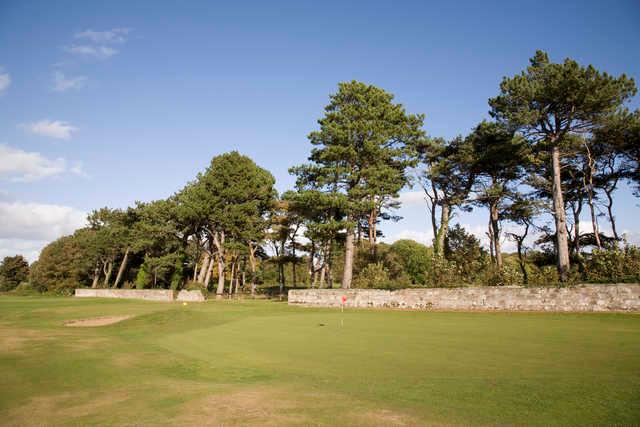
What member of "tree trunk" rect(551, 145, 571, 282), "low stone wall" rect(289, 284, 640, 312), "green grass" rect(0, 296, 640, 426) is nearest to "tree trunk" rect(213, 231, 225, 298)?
"low stone wall" rect(289, 284, 640, 312)

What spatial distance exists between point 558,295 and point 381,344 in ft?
44.3

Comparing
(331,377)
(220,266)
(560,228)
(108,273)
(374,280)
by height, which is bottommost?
(331,377)

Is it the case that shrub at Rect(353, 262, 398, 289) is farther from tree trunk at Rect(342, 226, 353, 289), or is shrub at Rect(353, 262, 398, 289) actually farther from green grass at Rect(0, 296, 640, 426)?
green grass at Rect(0, 296, 640, 426)

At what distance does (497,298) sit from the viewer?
21734 millimetres

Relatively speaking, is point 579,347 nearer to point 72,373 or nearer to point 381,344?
point 381,344

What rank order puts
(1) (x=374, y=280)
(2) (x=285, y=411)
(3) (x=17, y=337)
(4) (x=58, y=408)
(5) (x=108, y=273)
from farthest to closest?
1. (5) (x=108, y=273)
2. (1) (x=374, y=280)
3. (3) (x=17, y=337)
4. (4) (x=58, y=408)
5. (2) (x=285, y=411)

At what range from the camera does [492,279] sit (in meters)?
23.9

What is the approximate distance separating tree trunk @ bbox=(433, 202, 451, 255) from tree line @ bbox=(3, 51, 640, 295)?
5.0 inches

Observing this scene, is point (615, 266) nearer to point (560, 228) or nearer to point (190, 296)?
point (560, 228)

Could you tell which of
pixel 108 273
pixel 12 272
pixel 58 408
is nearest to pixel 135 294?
pixel 108 273

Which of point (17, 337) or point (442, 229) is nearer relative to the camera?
point (17, 337)

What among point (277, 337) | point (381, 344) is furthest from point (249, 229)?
point (381, 344)

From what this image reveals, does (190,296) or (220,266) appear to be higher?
(220,266)

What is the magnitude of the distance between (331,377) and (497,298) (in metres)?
17.2
